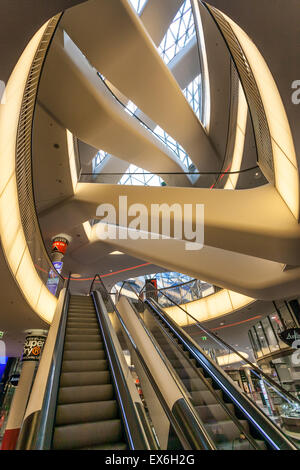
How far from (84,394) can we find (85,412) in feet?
1.07

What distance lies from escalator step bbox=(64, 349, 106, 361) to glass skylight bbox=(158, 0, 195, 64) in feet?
63.0

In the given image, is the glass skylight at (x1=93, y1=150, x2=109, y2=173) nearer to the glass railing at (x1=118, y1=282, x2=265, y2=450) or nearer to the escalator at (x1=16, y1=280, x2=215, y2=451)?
the escalator at (x1=16, y1=280, x2=215, y2=451)

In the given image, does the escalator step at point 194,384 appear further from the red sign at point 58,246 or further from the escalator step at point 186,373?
the red sign at point 58,246

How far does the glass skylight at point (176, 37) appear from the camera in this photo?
659 inches

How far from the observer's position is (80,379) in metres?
3.42

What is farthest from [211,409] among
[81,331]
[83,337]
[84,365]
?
[81,331]

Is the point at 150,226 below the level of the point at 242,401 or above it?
above

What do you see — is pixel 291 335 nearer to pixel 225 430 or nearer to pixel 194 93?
pixel 225 430

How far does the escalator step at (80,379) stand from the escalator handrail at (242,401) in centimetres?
170

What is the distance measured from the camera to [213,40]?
31.2 ft

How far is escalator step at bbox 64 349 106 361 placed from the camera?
4.01 meters

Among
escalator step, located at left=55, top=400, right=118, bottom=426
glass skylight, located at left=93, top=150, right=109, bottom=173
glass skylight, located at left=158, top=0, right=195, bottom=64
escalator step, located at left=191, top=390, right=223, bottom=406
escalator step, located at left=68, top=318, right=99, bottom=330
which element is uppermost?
glass skylight, located at left=158, top=0, right=195, bottom=64

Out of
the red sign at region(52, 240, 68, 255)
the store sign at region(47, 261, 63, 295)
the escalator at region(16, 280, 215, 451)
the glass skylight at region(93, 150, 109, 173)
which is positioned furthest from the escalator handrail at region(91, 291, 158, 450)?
the glass skylight at region(93, 150, 109, 173)
